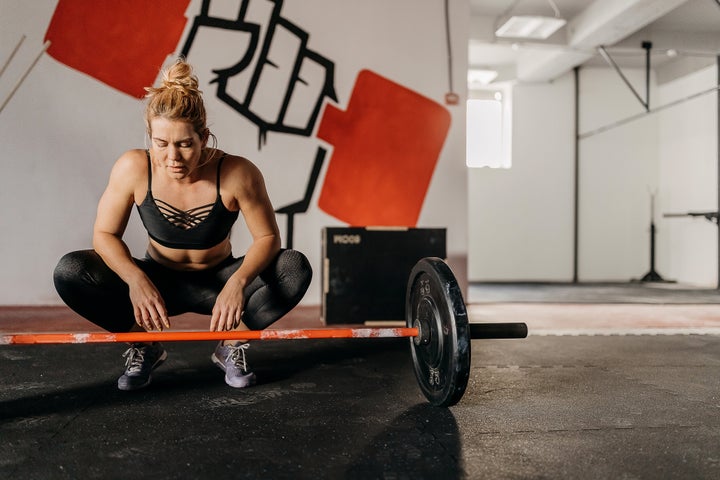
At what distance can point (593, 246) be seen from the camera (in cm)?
633

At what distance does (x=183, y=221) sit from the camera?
1573mm

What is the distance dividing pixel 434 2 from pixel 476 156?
2.95 metres

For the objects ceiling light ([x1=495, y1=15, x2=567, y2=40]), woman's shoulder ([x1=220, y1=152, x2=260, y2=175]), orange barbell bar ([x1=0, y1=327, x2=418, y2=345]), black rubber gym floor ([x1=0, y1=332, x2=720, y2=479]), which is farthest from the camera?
ceiling light ([x1=495, y1=15, x2=567, y2=40])

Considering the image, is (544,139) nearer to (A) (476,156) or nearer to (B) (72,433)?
(A) (476,156)

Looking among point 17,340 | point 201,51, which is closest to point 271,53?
point 201,51

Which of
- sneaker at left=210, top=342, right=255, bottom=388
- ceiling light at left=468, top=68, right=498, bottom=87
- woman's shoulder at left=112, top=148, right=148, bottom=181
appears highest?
ceiling light at left=468, top=68, right=498, bottom=87

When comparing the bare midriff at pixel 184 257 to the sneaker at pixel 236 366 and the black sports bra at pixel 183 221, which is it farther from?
the sneaker at pixel 236 366

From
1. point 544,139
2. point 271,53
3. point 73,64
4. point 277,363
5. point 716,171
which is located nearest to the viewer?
point 277,363

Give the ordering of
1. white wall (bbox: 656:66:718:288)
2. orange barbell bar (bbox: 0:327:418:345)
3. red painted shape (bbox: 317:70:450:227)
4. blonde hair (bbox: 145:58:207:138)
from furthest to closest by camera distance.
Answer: white wall (bbox: 656:66:718:288) < red painted shape (bbox: 317:70:450:227) < blonde hair (bbox: 145:58:207:138) < orange barbell bar (bbox: 0:327:418:345)

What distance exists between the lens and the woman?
1.38 meters

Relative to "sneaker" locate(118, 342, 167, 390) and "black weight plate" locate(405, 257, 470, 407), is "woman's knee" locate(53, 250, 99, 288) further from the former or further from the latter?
"black weight plate" locate(405, 257, 470, 407)

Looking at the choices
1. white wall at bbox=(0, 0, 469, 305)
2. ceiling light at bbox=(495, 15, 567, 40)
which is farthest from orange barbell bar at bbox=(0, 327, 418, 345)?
ceiling light at bbox=(495, 15, 567, 40)

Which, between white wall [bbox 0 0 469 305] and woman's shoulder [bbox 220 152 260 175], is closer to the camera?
woman's shoulder [bbox 220 152 260 175]

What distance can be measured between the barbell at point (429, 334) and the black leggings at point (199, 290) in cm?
24
